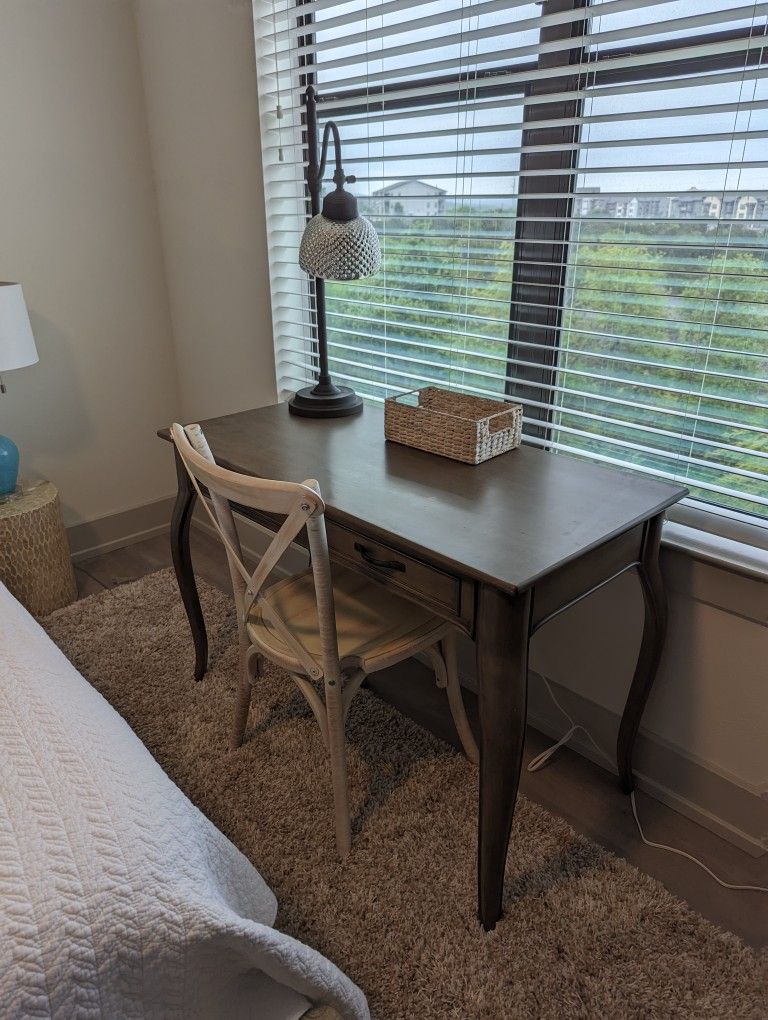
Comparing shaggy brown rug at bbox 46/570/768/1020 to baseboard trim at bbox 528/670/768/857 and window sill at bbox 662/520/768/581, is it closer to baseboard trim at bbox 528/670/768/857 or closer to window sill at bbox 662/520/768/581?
baseboard trim at bbox 528/670/768/857

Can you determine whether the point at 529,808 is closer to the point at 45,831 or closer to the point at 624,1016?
the point at 624,1016

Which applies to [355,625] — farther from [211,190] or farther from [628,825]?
[211,190]

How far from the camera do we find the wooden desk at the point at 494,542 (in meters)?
1.11

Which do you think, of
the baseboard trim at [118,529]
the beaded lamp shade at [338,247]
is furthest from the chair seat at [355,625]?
the baseboard trim at [118,529]

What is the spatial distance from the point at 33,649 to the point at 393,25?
163 cm

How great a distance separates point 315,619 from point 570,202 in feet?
3.57

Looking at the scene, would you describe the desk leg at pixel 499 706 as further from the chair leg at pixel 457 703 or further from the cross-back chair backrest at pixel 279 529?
the chair leg at pixel 457 703

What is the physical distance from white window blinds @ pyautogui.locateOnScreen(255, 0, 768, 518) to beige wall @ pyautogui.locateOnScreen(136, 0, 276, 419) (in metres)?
0.14

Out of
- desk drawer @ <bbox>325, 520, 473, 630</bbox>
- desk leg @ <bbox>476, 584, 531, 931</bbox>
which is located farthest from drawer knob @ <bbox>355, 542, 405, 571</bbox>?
desk leg @ <bbox>476, 584, 531, 931</bbox>

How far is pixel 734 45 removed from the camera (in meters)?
1.19

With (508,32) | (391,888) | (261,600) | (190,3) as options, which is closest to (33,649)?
(261,600)

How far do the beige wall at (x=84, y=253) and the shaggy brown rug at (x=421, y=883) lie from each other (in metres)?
1.11

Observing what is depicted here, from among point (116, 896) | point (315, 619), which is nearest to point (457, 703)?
point (315, 619)

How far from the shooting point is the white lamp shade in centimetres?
203
